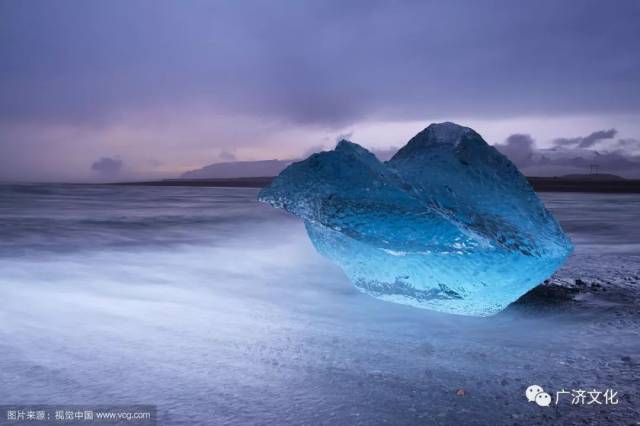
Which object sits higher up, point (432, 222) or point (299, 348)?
point (432, 222)

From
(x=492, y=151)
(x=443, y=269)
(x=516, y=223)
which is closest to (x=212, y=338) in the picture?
(x=443, y=269)

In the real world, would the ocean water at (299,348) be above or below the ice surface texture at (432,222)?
below

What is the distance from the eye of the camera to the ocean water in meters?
2.86

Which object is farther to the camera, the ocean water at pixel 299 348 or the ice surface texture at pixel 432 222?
the ice surface texture at pixel 432 222

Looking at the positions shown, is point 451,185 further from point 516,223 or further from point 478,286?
point 478,286

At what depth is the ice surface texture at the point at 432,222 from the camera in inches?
157

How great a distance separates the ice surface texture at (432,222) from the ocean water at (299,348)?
356mm

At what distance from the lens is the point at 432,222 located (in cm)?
391

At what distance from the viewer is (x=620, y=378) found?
325 centimetres

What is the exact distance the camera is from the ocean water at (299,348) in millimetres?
2857

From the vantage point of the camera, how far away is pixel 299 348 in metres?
3.81

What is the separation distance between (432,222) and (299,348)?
1.47 metres

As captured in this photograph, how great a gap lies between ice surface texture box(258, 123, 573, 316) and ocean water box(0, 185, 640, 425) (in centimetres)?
36

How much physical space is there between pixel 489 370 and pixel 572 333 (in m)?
1.29
